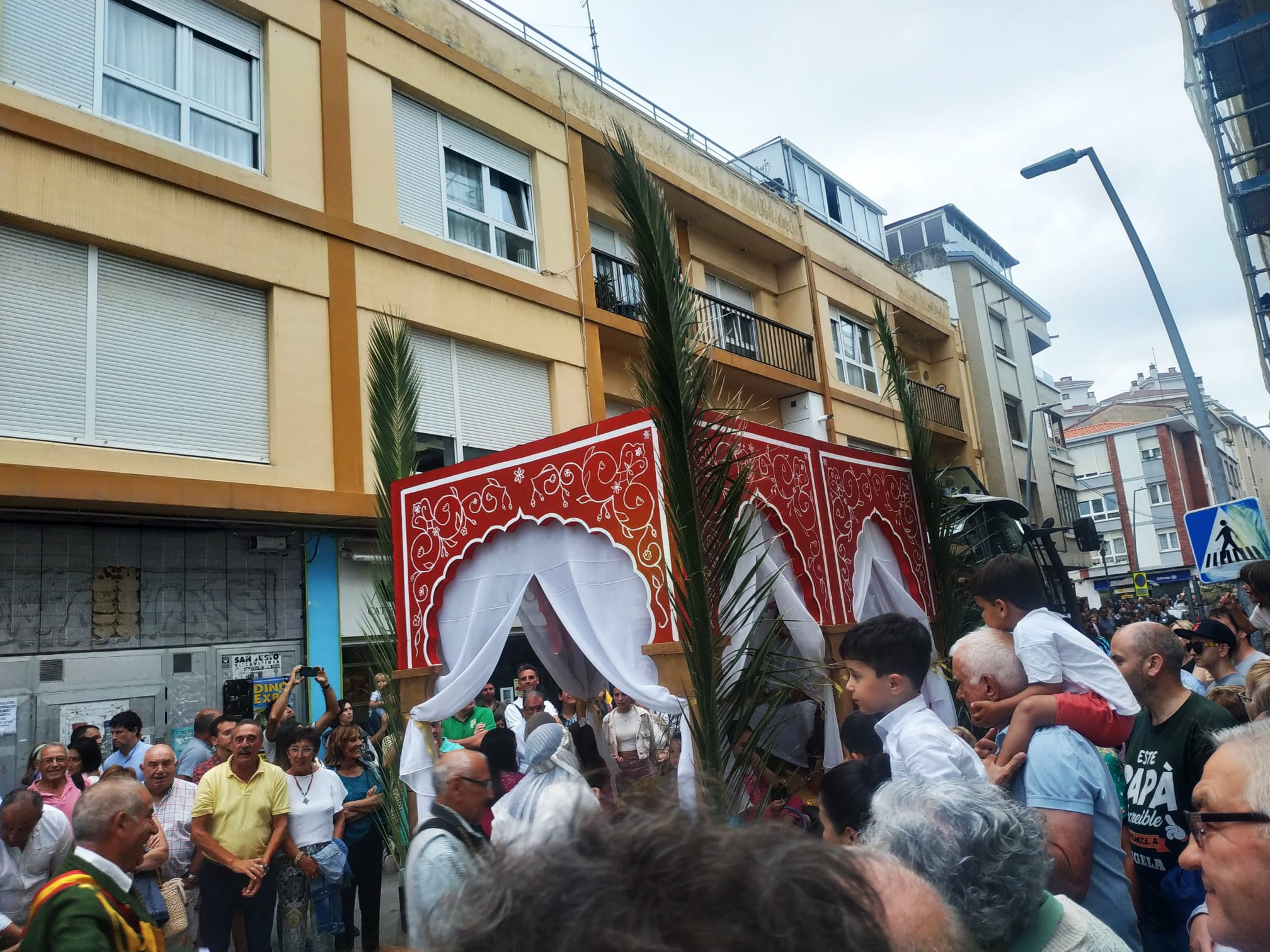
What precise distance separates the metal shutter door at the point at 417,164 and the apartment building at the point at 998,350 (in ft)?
57.9

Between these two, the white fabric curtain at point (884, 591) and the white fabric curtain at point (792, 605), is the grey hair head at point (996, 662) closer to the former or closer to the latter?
the white fabric curtain at point (792, 605)

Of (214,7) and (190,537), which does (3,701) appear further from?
(214,7)

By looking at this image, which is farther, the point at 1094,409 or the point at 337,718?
the point at 1094,409

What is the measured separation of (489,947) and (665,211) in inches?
195

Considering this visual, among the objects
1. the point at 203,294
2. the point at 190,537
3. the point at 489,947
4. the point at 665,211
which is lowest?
the point at 489,947

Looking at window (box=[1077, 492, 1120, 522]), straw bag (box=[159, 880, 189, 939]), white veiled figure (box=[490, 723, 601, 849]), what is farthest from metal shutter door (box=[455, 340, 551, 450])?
window (box=[1077, 492, 1120, 522])

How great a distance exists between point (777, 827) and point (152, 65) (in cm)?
1129

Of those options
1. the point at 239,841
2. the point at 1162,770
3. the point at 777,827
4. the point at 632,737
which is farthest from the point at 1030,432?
the point at 777,827

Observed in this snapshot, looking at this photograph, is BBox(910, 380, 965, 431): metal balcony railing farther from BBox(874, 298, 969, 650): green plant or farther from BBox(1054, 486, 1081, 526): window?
BBox(874, 298, 969, 650): green plant

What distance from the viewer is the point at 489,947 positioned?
95cm

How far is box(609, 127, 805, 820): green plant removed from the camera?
5.06 meters

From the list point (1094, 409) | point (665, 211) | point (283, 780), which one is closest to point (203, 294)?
point (283, 780)

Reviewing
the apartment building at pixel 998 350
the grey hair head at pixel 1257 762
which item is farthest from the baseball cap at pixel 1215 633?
the apartment building at pixel 998 350

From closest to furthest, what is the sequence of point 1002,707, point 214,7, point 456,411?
1. point 1002,707
2. point 214,7
3. point 456,411
